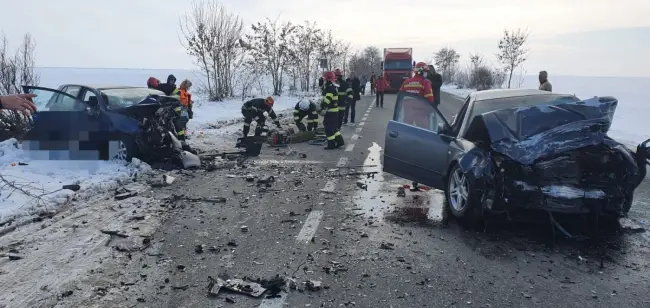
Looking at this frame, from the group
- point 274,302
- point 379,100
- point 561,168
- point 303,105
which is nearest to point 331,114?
point 303,105

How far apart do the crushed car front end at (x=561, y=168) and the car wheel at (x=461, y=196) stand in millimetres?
168

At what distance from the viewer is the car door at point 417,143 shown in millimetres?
6270

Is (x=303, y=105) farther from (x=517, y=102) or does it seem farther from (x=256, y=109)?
(x=517, y=102)

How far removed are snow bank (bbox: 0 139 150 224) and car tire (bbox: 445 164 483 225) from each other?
15.7 feet

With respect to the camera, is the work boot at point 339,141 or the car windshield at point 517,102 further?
the work boot at point 339,141

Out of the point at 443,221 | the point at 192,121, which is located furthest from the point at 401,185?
the point at 192,121

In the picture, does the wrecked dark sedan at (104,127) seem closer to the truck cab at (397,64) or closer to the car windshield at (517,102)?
the car windshield at (517,102)

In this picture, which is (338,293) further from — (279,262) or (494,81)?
(494,81)

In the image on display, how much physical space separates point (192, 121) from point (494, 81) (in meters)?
34.2

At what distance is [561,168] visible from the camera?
4984mm

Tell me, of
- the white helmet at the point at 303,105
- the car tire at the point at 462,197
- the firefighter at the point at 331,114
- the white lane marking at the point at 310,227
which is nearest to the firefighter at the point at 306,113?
the white helmet at the point at 303,105

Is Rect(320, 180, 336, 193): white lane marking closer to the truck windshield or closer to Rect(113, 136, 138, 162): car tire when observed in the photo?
Rect(113, 136, 138, 162): car tire

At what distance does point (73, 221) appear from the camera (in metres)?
5.68

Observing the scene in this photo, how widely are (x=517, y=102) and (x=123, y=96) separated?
716cm
